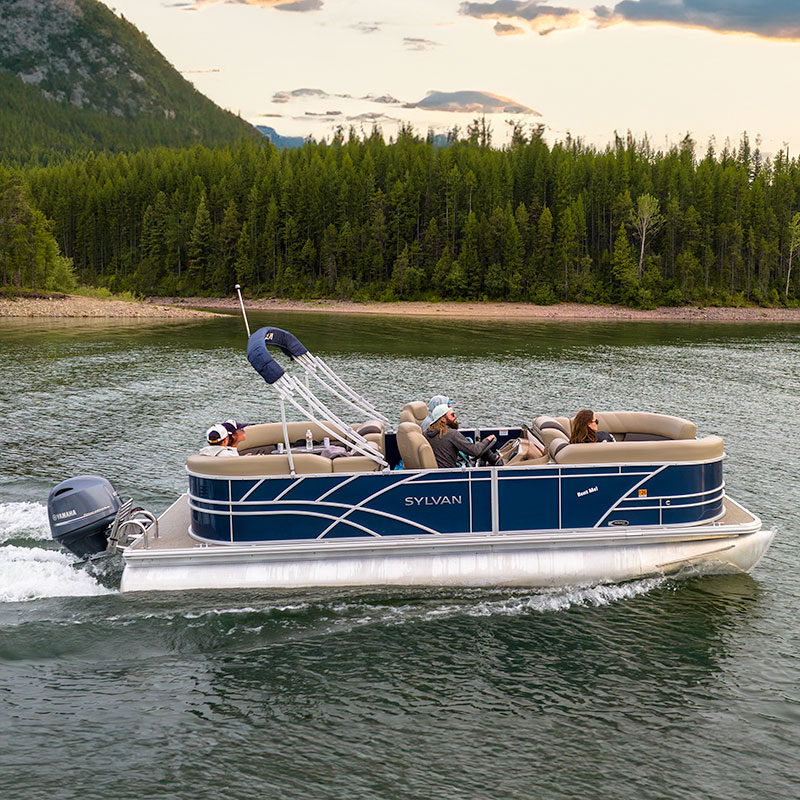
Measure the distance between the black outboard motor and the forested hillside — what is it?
293 feet

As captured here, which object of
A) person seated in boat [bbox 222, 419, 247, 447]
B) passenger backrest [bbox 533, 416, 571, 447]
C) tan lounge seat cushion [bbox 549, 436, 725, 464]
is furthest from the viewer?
passenger backrest [bbox 533, 416, 571, 447]

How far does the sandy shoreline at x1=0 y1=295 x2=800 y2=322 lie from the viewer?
2992 inches

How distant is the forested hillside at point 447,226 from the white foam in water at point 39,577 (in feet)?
291

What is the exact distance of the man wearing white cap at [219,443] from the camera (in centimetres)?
1167

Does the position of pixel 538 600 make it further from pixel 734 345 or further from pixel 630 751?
pixel 734 345

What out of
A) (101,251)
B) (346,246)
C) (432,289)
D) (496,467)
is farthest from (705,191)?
(496,467)

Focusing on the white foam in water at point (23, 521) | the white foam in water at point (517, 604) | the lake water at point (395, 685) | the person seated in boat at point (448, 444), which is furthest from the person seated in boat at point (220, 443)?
the white foam in water at point (23, 521)

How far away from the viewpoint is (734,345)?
5444cm

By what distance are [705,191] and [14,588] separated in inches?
4495

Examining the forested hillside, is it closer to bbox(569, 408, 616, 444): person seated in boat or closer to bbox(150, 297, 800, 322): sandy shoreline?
bbox(150, 297, 800, 322): sandy shoreline

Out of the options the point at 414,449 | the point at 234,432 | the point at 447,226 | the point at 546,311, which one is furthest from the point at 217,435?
the point at 447,226

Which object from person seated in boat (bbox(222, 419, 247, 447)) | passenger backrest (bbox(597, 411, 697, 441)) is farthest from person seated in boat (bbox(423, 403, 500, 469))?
person seated in boat (bbox(222, 419, 247, 447))

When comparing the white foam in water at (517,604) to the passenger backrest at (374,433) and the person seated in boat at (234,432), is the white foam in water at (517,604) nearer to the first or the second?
the passenger backrest at (374,433)

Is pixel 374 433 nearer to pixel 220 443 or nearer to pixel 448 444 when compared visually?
pixel 448 444
